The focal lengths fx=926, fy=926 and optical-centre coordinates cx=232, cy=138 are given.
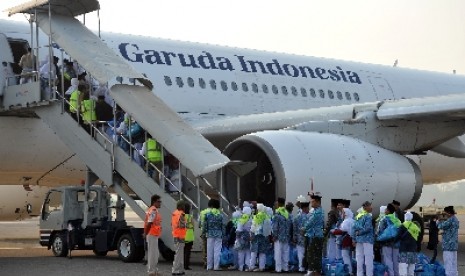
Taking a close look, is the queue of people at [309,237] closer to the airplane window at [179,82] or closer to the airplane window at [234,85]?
the airplane window at [179,82]

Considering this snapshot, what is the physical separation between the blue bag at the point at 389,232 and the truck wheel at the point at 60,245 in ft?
23.2

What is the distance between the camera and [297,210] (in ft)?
49.9

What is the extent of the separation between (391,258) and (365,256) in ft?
1.88

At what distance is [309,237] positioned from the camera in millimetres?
13914

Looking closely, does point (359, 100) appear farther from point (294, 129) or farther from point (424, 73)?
point (294, 129)

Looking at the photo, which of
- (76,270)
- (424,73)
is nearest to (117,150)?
(76,270)

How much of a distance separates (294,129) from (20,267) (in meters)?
5.48

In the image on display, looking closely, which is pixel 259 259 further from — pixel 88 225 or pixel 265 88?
pixel 265 88

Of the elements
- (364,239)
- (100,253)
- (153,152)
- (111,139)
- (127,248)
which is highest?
(111,139)

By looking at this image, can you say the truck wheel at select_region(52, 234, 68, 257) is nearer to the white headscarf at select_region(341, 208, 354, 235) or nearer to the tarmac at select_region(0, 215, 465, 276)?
the tarmac at select_region(0, 215, 465, 276)

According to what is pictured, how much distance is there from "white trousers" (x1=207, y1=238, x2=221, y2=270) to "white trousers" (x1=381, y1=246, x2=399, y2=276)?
2749 millimetres

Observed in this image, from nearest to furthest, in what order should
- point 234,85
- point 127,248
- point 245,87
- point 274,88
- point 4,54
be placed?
point 127,248 < point 4,54 < point 234,85 < point 245,87 < point 274,88

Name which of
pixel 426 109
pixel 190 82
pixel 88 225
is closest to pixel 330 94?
pixel 190 82

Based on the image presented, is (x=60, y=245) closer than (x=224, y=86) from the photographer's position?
Yes
